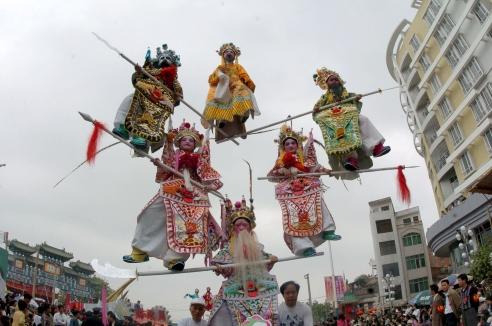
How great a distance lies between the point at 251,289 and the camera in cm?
542

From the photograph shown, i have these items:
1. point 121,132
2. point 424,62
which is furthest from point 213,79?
point 424,62

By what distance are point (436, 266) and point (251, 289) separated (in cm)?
3848

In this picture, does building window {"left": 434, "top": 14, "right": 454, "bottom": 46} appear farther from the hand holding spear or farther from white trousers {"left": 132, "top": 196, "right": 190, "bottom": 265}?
white trousers {"left": 132, "top": 196, "right": 190, "bottom": 265}

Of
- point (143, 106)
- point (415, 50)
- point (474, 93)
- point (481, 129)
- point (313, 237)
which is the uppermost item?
point (415, 50)

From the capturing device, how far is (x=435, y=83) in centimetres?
2688

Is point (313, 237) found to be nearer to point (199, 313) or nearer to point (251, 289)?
point (251, 289)

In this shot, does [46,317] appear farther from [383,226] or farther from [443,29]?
[383,226]

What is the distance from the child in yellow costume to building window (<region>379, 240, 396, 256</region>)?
121 ft

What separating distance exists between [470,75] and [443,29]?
348 cm

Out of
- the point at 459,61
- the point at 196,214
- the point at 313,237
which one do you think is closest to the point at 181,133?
the point at 196,214

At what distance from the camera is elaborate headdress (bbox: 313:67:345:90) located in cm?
718

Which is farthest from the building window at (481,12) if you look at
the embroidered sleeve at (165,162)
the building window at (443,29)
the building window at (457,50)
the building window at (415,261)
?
the building window at (415,261)

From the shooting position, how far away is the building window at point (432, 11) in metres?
26.0

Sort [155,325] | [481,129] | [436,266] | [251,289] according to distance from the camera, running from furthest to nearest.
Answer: [436,266] < [481,129] < [155,325] < [251,289]
